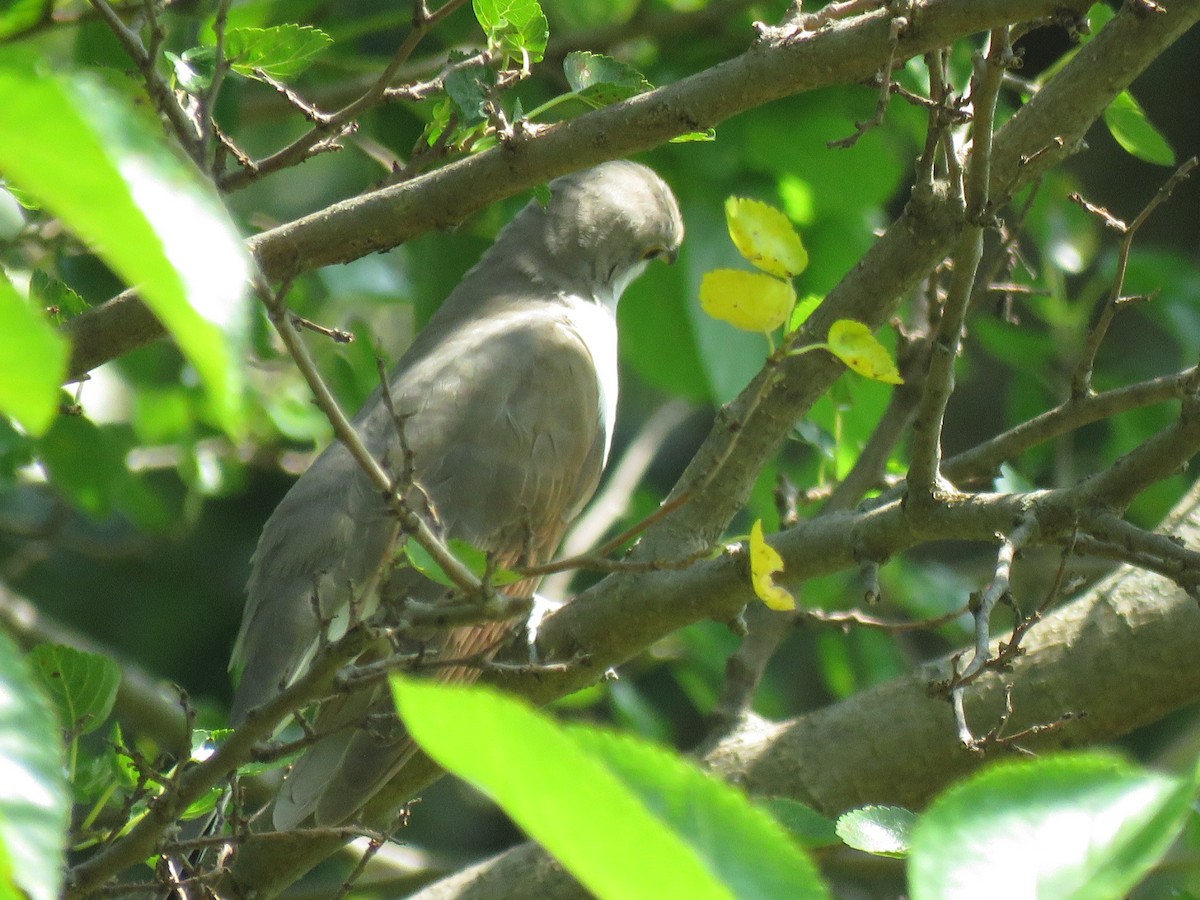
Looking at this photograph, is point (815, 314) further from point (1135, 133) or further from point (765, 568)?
point (765, 568)

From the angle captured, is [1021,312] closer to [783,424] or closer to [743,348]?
[743,348]

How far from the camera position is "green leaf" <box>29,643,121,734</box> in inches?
87.8

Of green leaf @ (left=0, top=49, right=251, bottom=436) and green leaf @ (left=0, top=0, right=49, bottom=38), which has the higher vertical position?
green leaf @ (left=0, top=49, right=251, bottom=436)

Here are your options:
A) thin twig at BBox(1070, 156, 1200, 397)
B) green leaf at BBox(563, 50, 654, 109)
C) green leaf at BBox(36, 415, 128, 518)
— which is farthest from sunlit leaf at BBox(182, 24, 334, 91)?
green leaf at BBox(36, 415, 128, 518)

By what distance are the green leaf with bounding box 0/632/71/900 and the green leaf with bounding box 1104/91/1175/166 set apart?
2314 mm

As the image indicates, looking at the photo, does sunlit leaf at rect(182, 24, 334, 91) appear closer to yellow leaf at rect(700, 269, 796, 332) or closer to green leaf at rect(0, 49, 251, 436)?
yellow leaf at rect(700, 269, 796, 332)

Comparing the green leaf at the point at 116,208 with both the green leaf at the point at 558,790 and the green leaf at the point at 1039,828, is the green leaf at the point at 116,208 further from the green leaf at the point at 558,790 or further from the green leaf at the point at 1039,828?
the green leaf at the point at 1039,828

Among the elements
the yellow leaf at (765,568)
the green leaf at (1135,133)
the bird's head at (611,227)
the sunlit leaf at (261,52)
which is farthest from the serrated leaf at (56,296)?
the bird's head at (611,227)

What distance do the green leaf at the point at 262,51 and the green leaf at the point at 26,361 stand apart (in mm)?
1567

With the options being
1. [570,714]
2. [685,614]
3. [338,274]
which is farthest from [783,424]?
[570,714]

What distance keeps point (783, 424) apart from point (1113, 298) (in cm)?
87

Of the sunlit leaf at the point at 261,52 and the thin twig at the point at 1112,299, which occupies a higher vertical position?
the sunlit leaf at the point at 261,52

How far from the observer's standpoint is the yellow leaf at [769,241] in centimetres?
179

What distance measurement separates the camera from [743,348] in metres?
4.07
